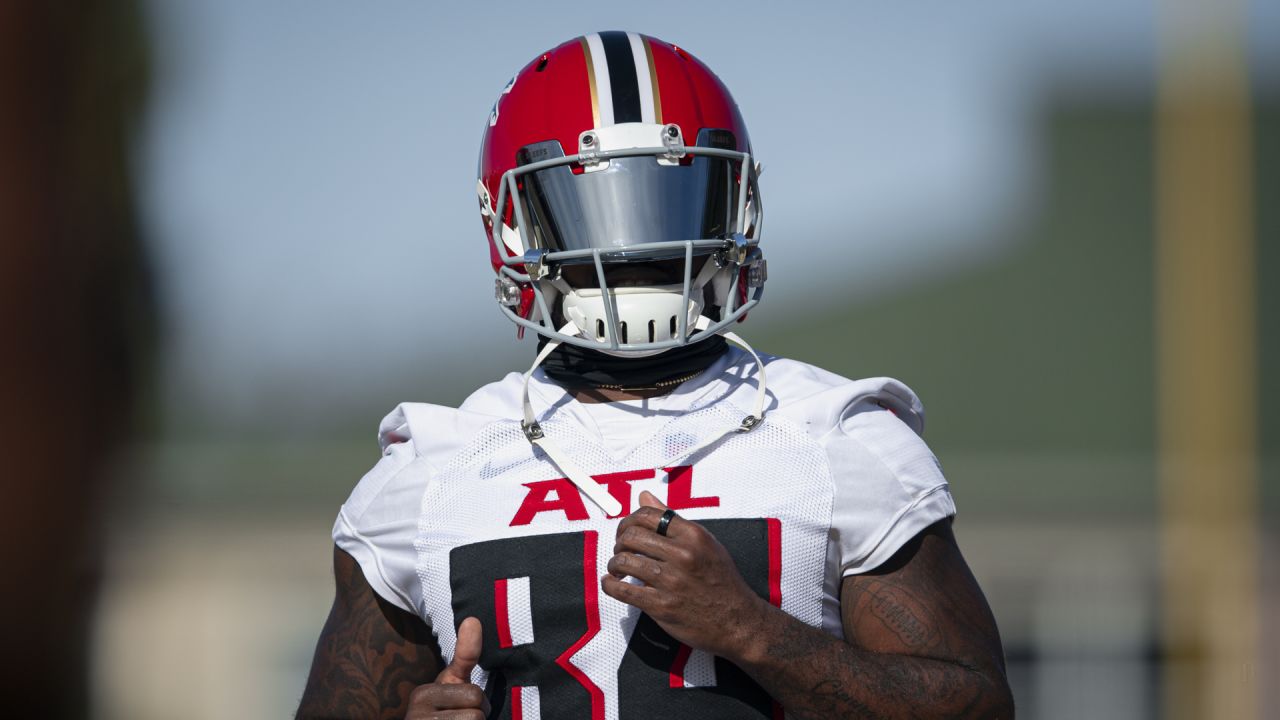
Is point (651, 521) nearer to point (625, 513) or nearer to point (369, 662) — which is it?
point (625, 513)

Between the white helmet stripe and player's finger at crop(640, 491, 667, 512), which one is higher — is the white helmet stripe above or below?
above

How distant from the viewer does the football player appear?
1664 mm

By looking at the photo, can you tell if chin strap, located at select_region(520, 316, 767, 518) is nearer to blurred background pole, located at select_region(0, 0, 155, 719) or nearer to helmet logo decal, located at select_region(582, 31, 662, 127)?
helmet logo decal, located at select_region(582, 31, 662, 127)

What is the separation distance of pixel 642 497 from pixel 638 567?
0.32 ft

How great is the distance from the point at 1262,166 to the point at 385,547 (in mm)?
9877

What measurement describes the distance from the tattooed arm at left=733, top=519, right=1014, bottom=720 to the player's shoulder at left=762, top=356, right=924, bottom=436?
17 centimetres

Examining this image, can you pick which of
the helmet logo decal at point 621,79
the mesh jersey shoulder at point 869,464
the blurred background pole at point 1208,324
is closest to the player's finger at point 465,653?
the mesh jersey shoulder at point 869,464

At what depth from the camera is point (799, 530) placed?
5.69ft

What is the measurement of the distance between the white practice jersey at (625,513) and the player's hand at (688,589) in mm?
111

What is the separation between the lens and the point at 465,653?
67.1 inches

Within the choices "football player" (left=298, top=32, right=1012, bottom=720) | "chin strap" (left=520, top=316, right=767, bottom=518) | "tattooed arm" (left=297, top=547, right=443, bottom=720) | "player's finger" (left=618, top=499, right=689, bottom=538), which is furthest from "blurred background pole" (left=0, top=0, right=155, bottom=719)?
"player's finger" (left=618, top=499, right=689, bottom=538)

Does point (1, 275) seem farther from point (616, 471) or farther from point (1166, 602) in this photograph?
point (1166, 602)

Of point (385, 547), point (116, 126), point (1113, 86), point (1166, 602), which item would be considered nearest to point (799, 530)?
point (385, 547)

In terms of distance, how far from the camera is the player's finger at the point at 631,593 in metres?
1.59
